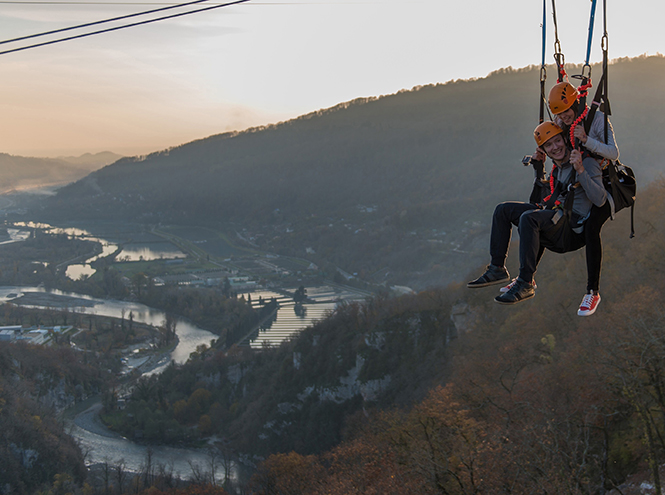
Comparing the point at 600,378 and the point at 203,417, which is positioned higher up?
the point at 600,378

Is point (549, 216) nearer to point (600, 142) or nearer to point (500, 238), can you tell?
point (500, 238)

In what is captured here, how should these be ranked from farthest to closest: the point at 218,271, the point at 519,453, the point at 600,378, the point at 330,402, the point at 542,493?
the point at 218,271 → the point at 330,402 → the point at 600,378 → the point at 519,453 → the point at 542,493

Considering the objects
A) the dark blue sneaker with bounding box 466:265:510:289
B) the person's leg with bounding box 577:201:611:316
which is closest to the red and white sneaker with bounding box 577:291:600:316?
the person's leg with bounding box 577:201:611:316

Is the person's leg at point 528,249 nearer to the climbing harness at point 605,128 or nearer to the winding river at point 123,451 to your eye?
the climbing harness at point 605,128

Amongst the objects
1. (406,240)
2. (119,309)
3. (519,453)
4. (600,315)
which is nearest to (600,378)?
(519,453)

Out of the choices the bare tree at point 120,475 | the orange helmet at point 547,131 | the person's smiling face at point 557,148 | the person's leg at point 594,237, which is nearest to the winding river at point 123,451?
the bare tree at point 120,475

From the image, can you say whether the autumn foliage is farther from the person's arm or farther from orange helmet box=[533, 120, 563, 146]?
orange helmet box=[533, 120, 563, 146]

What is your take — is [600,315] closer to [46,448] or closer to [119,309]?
[46,448]
